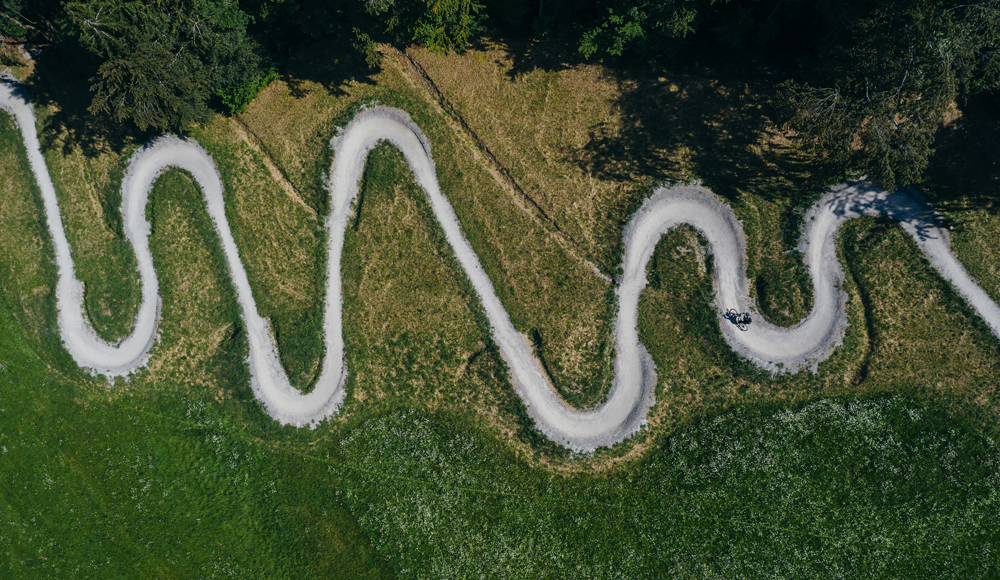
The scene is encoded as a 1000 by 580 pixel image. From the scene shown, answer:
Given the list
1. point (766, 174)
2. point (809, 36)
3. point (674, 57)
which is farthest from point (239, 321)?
point (809, 36)

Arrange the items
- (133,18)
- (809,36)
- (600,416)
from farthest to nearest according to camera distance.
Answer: (600,416)
(809,36)
(133,18)

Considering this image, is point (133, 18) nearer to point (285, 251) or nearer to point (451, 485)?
point (285, 251)

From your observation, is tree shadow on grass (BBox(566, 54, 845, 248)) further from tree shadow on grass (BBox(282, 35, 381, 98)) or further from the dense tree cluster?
tree shadow on grass (BBox(282, 35, 381, 98))

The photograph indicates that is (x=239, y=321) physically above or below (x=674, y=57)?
below

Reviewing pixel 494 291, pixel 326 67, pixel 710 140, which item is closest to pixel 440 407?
pixel 494 291

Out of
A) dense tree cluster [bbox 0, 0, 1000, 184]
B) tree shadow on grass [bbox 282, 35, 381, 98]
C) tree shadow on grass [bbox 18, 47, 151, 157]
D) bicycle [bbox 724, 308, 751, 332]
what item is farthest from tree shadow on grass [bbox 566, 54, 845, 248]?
tree shadow on grass [bbox 18, 47, 151, 157]

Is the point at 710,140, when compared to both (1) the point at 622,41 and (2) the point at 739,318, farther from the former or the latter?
(2) the point at 739,318
